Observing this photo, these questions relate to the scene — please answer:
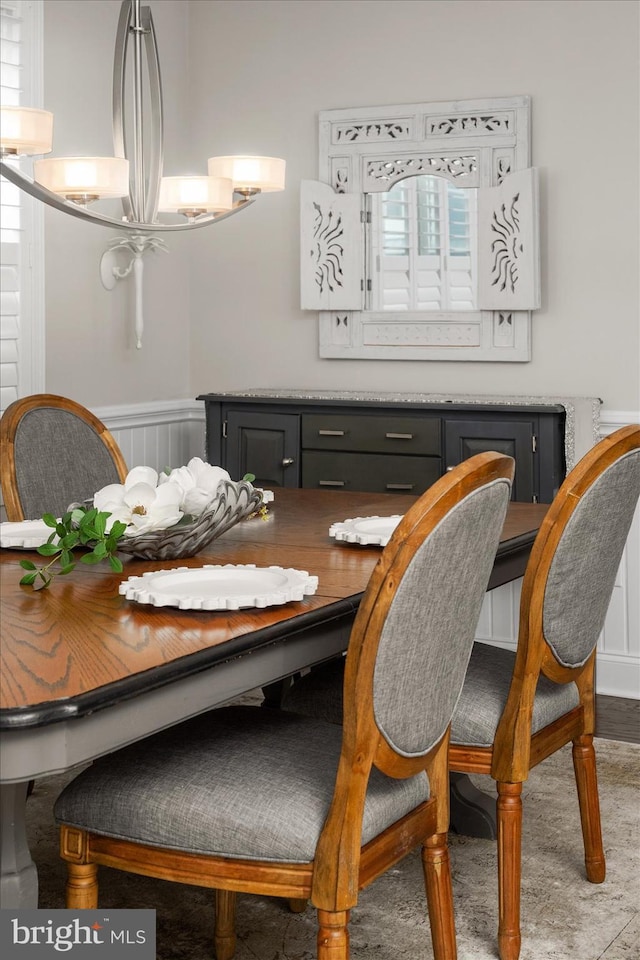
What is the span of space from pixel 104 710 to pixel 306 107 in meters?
3.39

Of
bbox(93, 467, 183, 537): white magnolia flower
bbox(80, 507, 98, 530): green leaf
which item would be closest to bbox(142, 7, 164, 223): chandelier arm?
bbox(93, 467, 183, 537): white magnolia flower

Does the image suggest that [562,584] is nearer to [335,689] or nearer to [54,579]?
[335,689]

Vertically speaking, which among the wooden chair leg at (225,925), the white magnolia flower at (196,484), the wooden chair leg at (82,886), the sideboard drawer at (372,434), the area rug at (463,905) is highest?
the sideboard drawer at (372,434)

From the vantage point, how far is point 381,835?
5.53ft

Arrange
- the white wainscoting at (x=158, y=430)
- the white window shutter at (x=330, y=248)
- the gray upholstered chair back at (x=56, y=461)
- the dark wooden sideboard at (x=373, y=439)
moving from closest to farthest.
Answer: the gray upholstered chair back at (x=56, y=461) < the dark wooden sideboard at (x=373, y=439) < the white window shutter at (x=330, y=248) < the white wainscoting at (x=158, y=430)

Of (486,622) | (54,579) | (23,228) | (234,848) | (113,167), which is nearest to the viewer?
(234,848)

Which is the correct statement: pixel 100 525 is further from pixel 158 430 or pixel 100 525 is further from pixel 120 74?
pixel 158 430

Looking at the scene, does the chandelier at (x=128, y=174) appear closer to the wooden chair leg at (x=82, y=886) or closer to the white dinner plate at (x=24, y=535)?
the white dinner plate at (x=24, y=535)

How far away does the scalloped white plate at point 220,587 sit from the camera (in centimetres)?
171

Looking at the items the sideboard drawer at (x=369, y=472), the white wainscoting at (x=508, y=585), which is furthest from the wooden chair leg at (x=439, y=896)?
the white wainscoting at (x=508, y=585)

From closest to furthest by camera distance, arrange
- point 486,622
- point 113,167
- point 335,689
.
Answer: point 335,689, point 113,167, point 486,622

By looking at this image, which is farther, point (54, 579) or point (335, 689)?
point (335, 689)

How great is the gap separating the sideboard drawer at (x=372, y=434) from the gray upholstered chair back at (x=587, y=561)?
1.45 metres

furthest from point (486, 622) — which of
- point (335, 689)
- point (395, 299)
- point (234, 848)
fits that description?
point (234, 848)
